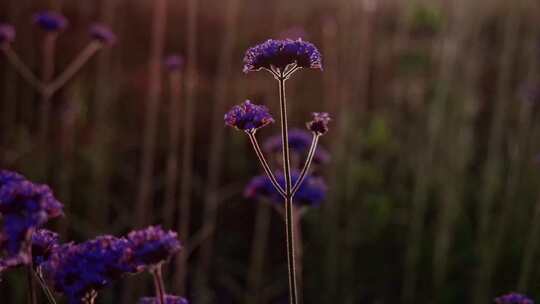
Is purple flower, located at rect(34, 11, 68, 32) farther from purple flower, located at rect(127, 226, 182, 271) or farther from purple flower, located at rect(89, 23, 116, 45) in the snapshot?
purple flower, located at rect(127, 226, 182, 271)

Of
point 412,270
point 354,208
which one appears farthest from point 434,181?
point 412,270

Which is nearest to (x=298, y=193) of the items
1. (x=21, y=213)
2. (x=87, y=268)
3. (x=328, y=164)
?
(x=87, y=268)

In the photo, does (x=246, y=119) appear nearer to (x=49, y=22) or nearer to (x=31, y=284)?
(x=31, y=284)

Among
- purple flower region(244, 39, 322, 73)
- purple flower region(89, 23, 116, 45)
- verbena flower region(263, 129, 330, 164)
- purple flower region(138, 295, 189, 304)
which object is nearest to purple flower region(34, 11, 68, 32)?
purple flower region(89, 23, 116, 45)

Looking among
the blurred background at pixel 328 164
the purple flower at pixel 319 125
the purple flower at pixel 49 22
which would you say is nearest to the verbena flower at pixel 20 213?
the purple flower at pixel 319 125

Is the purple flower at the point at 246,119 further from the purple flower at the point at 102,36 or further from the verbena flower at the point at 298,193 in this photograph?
the purple flower at the point at 102,36
